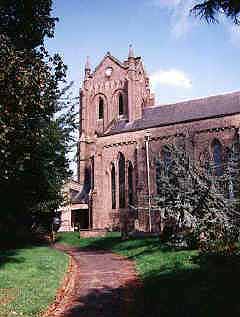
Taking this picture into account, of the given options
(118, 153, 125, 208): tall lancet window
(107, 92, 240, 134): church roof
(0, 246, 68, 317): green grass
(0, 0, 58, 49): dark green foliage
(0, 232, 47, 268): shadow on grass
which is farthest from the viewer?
(118, 153, 125, 208): tall lancet window

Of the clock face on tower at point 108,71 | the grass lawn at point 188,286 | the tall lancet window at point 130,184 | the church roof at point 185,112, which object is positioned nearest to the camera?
the grass lawn at point 188,286

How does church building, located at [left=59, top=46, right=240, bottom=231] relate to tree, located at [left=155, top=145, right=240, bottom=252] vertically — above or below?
above

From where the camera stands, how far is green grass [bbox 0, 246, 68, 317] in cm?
844

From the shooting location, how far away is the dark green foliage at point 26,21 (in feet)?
40.2

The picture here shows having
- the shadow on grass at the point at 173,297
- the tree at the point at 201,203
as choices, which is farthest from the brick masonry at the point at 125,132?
the shadow on grass at the point at 173,297

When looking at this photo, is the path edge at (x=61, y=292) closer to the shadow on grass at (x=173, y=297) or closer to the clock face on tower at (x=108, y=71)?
the shadow on grass at (x=173, y=297)

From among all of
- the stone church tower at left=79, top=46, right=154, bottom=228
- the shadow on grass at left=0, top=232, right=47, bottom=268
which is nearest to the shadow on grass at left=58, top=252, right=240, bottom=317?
the shadow on grass at left=0, top=232, right=47, bottom=268

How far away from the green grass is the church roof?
949 inches

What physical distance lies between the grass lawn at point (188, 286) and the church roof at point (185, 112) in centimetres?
2187

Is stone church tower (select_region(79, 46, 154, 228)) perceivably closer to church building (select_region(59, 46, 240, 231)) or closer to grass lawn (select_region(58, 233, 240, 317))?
church building (select_region(59, 46, 240, 231))

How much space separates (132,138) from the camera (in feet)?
123

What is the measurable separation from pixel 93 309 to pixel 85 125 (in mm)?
37670

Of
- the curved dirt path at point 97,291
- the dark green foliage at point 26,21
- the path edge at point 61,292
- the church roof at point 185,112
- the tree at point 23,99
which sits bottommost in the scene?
the curved dirt path at point 97,291

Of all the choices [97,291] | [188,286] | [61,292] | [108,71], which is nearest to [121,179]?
[108,71]
